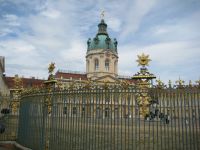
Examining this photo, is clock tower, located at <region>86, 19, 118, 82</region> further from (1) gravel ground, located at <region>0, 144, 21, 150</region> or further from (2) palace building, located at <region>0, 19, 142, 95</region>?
(1) gravel ground, located at <region>0, 144, 21, 150</region>

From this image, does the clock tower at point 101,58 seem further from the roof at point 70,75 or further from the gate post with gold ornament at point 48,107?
the gate post with gold ornament at point 48,107

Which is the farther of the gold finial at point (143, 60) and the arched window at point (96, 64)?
the arched window at point (96, 64)

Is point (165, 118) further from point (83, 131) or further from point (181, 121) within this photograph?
point (83, 131)

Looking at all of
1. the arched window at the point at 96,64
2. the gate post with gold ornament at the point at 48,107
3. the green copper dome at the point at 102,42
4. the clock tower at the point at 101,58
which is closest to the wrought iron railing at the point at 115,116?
the gate post with gold ornament at the point at 48,107

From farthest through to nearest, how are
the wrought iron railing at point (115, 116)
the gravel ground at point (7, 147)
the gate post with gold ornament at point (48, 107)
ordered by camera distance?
the gravel ground at point (7, 147)
the gate post with gold ornament at point (48, 107)
the wrought iron railing at point (115, 116)

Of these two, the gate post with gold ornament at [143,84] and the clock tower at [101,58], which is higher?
the clock tower at [101,58]

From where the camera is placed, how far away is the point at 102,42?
7338 centimetres

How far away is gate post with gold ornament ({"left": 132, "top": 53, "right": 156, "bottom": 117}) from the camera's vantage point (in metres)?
9.33

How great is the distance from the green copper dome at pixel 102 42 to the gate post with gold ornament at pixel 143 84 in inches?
2425

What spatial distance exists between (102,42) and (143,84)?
64.0m

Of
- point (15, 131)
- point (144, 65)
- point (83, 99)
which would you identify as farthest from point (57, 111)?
point (15, 131)

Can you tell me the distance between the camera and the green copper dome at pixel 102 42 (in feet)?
240

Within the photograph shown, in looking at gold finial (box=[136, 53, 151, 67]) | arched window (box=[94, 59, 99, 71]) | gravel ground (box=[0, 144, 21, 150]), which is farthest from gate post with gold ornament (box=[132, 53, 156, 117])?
arched window (box=[94, 59, 99, 71])

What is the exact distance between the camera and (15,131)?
16.3 meters
